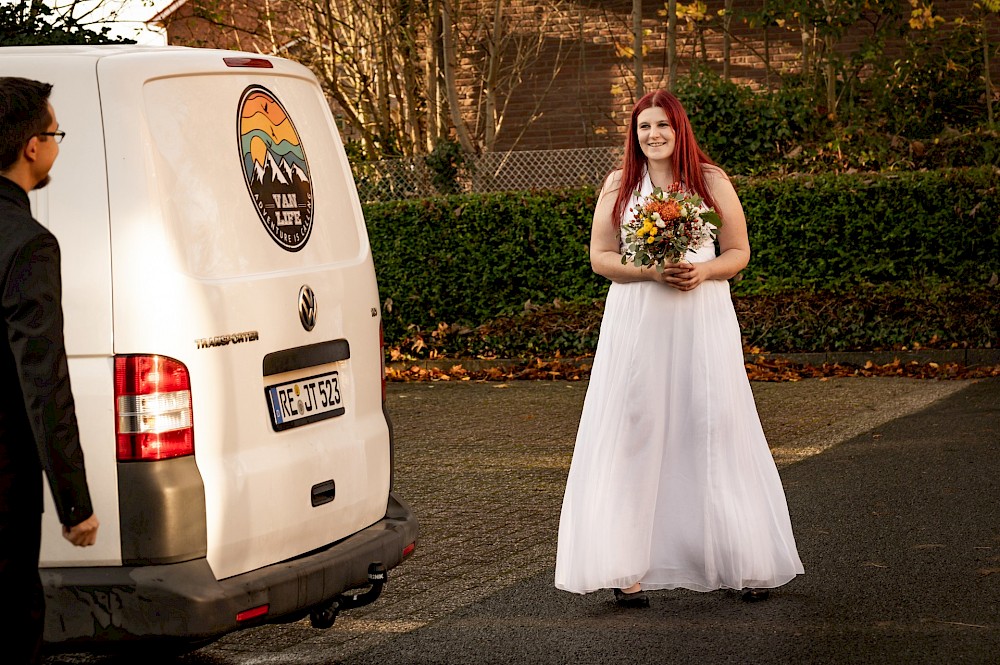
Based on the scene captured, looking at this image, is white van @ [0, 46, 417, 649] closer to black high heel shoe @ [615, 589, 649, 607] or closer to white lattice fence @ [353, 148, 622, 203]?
black high heel shoe @ [615, 589, 649, 607]

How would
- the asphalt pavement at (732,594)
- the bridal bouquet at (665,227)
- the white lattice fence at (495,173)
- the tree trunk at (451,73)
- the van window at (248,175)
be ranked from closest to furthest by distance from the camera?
the van window at (248,175) < the asphalt pavement at (732,594) < the bridal bouquet at (665,227) < the white lattice fence at (495,173) < the tree trunk at (451,73)

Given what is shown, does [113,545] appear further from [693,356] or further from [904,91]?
[904,91]

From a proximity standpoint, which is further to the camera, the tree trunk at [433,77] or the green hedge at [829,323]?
the tree trunk at [433,77]

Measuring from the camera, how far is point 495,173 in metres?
16.8

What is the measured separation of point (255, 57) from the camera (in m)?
4.85

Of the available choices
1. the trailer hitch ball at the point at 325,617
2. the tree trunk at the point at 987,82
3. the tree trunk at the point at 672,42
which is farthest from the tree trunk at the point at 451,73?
the trailer hitch ball at the point at 325,617

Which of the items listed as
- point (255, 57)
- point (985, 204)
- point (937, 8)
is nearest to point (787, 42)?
point (937, 8)

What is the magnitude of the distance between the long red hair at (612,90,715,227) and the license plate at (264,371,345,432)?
1652 mm

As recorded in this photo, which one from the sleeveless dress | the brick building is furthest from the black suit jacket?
the brick building

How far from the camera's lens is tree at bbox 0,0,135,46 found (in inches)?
377

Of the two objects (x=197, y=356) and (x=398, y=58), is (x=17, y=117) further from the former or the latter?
(x=398, y=58)

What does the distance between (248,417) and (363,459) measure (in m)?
0.65

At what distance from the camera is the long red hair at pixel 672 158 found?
579 cm

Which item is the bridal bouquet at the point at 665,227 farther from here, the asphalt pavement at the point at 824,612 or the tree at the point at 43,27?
the tree at the point at 43,27
